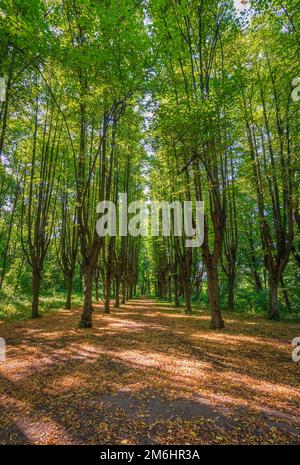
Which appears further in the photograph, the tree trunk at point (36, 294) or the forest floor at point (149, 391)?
the tree trunk at point (36, 294)

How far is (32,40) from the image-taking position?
6.03m

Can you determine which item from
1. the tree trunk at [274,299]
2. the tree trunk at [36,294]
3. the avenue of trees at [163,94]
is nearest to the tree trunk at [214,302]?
the avenue of trees at [163,94]

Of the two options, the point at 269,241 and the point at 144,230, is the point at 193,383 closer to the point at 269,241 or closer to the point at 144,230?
the point at 269,241

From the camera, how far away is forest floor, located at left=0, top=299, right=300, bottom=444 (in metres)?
2.97

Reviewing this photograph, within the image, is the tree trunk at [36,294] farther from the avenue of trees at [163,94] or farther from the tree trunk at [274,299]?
the tree trunk at [274,299]

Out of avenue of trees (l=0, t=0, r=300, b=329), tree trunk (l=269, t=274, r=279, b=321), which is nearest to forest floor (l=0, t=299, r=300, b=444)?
avenue of trees (l=0, t=0, r=300, b=329)

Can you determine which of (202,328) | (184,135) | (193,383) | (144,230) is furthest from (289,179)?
(144,230)

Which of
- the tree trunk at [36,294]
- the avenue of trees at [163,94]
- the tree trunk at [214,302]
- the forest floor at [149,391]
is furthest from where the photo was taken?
the tree trunk at [36,294]

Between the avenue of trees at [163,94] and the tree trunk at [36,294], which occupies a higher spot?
the avenue of trees at [163,94]

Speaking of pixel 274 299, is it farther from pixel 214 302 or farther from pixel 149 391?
pixel 149 391

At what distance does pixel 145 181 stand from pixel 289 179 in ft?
45.2

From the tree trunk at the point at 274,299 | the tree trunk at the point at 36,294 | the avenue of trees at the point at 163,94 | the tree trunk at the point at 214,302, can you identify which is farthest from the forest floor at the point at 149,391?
the tree trunk at the point at 36,294

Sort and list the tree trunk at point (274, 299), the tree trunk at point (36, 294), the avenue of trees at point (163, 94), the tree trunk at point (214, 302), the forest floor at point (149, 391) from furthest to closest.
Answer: the tree trunk at point (36, 294), the tree trunk at point (274, 299), the tree trunk at point (214, 302), the avenue of trees at point (163, 94), the forest floor at point (149, 391)

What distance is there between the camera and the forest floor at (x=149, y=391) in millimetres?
2975
